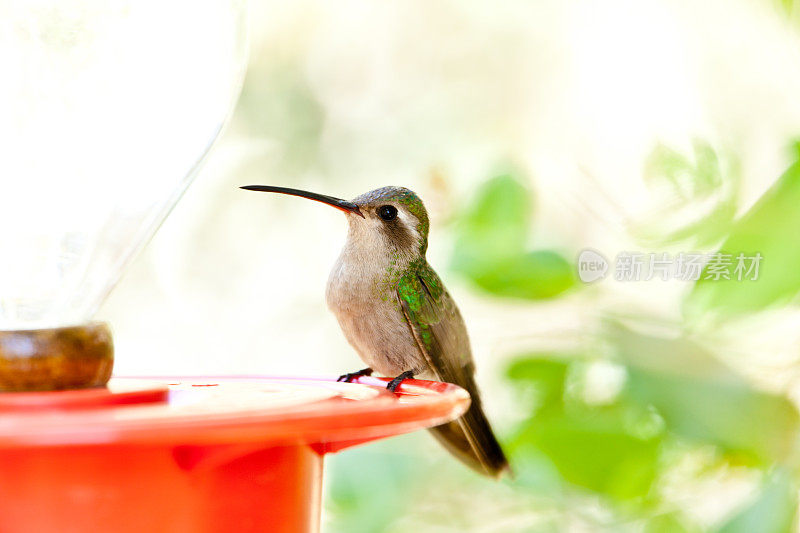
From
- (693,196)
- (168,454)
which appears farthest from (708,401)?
(168,454)

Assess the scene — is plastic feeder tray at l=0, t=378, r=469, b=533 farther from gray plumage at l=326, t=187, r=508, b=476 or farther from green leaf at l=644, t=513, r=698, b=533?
green leaf at l=644, t=513, r=698, b=533

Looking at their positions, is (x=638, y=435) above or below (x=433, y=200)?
below

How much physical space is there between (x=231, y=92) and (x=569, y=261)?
2.40 ft

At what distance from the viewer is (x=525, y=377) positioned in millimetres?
1530

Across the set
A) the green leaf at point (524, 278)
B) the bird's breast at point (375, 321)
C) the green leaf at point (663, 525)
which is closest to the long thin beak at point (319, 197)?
the bird's breast at point (375, 321)

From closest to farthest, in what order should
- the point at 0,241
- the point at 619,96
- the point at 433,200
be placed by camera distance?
1. the point at 0,241
2. the point at 433,200
3. the point at 619,96

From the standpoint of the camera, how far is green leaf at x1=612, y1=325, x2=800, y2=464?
1.46 m

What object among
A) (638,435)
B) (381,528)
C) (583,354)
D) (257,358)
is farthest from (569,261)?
(257,358)

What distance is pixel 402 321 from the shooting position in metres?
1.50

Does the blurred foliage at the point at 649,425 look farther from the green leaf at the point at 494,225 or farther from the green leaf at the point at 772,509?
the green leaf at the point at 494,225

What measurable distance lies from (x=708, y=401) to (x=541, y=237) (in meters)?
0.64

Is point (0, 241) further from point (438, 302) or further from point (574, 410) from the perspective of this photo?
point (574, 410)

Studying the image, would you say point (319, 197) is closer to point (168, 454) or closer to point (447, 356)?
point (447, 356)

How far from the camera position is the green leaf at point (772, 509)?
4.61ft
